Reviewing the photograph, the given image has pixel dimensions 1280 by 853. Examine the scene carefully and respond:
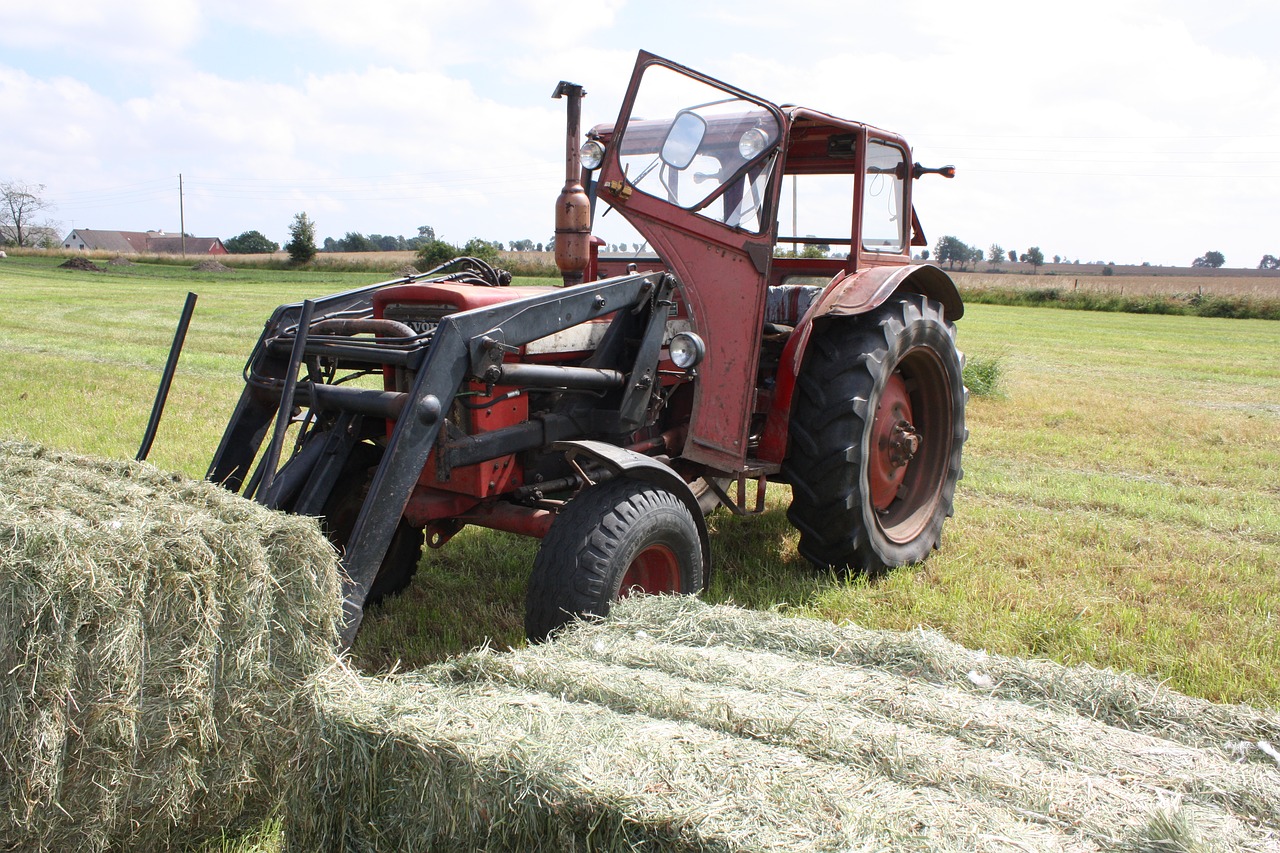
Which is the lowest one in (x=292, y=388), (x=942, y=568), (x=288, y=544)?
(x=942, y=568)

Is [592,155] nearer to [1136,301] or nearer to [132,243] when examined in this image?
[1136,301]

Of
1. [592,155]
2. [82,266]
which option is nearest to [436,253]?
[82,266]

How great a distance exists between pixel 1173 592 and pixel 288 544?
4.10m

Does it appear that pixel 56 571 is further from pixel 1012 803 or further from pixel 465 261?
pixel 465 261

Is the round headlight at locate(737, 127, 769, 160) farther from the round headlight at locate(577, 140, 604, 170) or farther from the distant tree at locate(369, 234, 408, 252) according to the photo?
the distant tree at locate(369, 234, 408, 252)

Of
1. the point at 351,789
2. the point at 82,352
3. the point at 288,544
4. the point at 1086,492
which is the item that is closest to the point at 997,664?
the point at 351,789

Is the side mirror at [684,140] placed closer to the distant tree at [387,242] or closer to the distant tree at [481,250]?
the distant tree at [481,250]

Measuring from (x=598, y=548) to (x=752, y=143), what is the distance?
2.17m

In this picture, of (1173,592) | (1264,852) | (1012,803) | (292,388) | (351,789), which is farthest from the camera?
(1173,592)

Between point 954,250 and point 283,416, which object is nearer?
point 283,416

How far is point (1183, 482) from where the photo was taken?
7148 mm

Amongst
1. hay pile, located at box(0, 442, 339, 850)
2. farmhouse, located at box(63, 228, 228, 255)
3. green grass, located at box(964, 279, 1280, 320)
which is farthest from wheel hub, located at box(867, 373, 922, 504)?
farmhouse, located at box(63, 228, 228, 255)

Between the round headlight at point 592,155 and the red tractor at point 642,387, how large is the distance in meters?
0.01

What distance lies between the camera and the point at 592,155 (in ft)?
15.9
